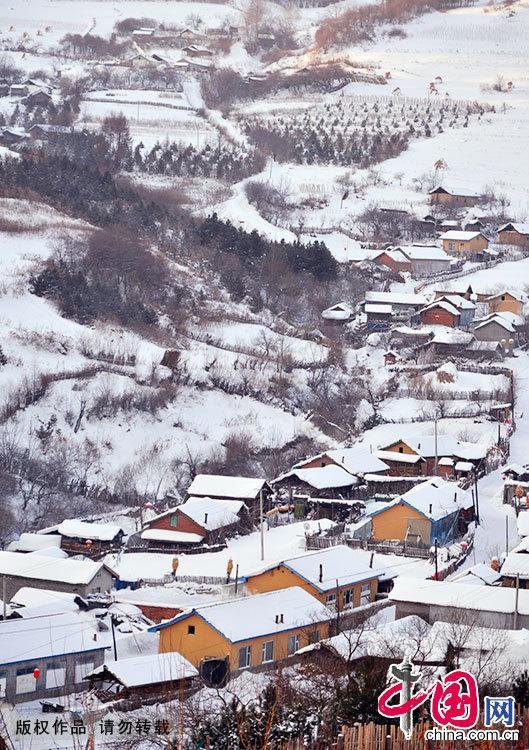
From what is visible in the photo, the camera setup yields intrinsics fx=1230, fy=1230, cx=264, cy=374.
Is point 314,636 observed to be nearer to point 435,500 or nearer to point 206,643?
point 206,643

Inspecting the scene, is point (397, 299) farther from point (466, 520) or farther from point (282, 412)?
point (466, 520)

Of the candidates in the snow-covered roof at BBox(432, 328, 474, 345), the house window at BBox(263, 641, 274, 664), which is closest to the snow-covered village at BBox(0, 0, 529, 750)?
the house window at BBox(263, 641, 274, 664)

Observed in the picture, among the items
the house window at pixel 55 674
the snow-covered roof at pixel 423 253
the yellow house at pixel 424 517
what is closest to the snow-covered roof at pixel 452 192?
the snow-covered roof at pixel 423 253

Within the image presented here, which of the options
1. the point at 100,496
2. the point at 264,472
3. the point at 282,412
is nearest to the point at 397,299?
the point at 282,412

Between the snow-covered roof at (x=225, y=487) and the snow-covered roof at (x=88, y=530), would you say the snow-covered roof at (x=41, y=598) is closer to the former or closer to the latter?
the snow-covered roof at (x=88, y=530)

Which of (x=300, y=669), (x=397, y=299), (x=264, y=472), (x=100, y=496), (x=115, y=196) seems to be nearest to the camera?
(x=300, y=669)
